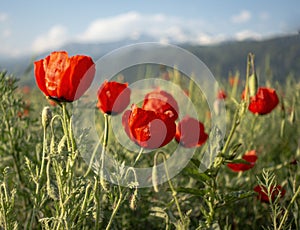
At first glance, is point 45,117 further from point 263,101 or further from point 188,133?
point 263,101

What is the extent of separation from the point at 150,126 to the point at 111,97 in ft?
0.48

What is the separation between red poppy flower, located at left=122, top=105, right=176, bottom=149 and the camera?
103cm

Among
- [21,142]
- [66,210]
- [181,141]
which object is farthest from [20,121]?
[66,210]

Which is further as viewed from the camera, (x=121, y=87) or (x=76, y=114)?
(x=76, y=114)

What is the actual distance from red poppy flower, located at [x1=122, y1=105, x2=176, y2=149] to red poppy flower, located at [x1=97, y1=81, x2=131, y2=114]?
9cm

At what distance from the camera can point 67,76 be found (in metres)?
1.01

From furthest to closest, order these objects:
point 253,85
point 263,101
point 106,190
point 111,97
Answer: point 263,101
point 253,85
point 111,97
point 106,190

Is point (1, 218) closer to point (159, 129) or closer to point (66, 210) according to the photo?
point (66, 210)

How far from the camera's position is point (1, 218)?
1.05 m

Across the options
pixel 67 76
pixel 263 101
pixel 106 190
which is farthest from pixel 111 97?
pixel 263 101

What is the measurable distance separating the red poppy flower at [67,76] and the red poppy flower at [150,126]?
0.14 m

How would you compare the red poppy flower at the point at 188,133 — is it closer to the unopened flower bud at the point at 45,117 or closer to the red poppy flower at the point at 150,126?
the red poppy flower at the point at 150,126

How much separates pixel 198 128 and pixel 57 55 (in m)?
0.59

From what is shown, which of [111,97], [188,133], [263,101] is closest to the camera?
[111,97]
